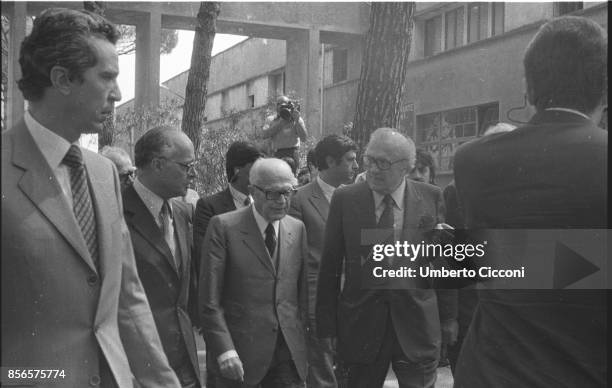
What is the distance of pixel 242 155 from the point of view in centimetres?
509

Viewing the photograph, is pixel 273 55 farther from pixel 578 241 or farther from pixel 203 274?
pixel 578 241

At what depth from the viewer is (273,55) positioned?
2108 cm

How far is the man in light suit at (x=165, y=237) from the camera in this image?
3.48 meters

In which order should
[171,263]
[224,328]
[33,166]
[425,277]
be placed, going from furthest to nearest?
[425,277]
[224,328]
[171,263]
[33,166]

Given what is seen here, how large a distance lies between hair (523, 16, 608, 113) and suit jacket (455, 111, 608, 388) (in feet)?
0.17

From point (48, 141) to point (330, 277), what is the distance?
243 centimetres

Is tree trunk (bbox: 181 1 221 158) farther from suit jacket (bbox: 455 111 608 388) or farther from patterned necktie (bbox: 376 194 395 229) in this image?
suit jacket (bbox: 455 111 608 388)

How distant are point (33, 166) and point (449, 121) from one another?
1555 centimetres

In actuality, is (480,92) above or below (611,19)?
above

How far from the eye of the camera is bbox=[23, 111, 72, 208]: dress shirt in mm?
1893

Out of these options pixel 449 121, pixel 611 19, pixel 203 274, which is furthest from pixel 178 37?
pixel 611 19

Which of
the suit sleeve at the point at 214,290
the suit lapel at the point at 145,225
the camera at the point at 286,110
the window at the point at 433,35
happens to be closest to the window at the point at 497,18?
the window at the point at 433,35

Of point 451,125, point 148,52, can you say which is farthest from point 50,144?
point 451,125

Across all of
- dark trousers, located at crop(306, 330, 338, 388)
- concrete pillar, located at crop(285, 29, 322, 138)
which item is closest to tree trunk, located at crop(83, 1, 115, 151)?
dark trousers, located at crop(306, 330, 338, 388)
